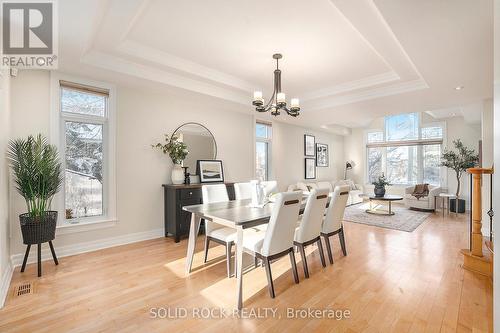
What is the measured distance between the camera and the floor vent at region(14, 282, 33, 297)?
91.5 inches

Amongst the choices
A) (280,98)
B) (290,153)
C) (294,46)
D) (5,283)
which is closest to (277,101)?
(280,98)

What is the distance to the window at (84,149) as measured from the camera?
3359 mm

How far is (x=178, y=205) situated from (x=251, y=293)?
2032 mm

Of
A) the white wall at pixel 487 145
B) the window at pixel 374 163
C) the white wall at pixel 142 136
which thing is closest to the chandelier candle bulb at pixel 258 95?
the white wall at pixel 142 136

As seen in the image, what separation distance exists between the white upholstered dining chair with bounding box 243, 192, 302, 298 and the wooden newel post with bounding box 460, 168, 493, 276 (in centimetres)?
220

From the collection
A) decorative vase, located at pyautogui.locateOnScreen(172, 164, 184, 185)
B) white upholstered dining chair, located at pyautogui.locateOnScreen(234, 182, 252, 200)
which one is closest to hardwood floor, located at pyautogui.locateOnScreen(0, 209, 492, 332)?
white upholstered dining chair, located at pyautogui.locateOnScreen(234, 182, 252, 200)

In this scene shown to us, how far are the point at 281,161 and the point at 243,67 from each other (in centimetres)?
338

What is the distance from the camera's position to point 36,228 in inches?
104

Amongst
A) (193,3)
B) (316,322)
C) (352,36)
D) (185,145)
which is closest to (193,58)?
(193,3)

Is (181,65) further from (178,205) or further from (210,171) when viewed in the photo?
(178,205)

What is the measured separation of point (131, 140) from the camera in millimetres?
3850

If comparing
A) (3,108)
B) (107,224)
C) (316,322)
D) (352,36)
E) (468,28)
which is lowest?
(316,322)

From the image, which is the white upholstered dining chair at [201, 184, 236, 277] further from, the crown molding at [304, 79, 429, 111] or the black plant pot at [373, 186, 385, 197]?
the black plant pot at [373, 186, 385, 197]

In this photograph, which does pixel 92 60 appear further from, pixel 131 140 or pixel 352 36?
pixel 352 36
